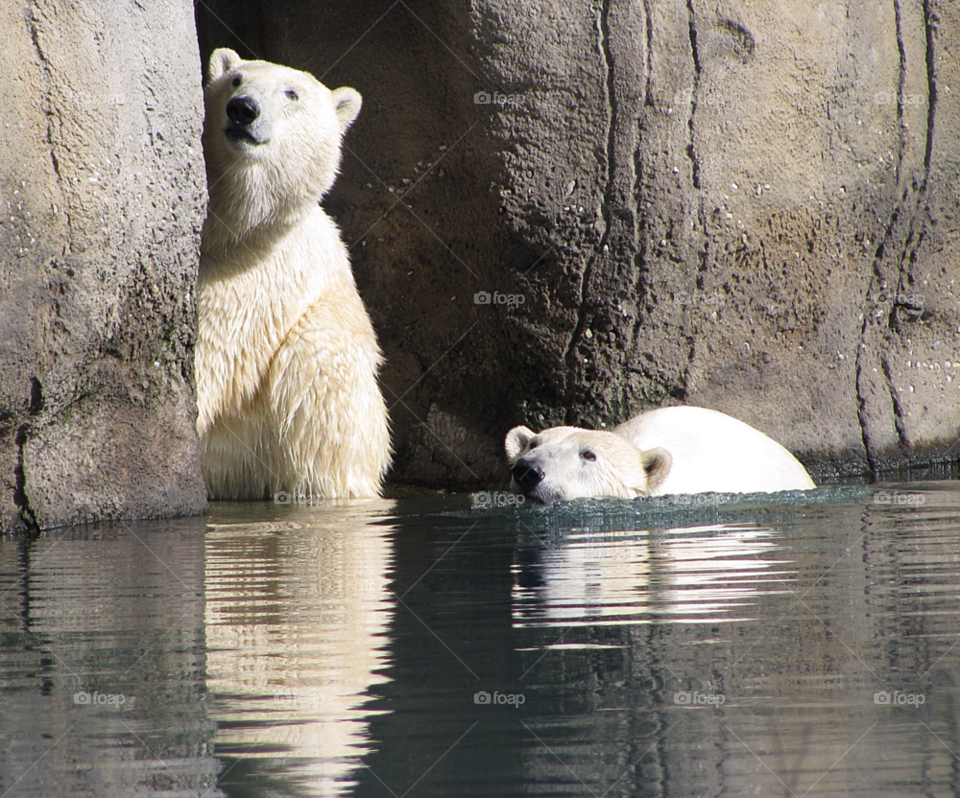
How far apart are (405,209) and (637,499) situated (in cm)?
315

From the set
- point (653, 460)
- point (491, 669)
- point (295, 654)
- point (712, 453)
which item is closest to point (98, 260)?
point (653, 460)

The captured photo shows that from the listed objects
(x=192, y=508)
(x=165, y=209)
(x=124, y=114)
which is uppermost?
(x=124, y=114)

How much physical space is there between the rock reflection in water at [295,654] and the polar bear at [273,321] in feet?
5.98

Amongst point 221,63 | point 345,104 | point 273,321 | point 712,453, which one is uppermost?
point 221,63

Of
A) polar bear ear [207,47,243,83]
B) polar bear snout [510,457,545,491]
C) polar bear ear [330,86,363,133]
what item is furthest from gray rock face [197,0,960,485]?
polar bear snout [510,457,545,491]

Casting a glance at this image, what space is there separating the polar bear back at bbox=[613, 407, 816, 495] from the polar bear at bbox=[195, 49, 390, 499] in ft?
4.83

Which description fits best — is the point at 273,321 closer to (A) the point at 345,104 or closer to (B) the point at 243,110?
(B) the point at 243,110

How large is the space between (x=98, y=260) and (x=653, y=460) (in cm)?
244

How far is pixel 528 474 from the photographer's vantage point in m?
4.91

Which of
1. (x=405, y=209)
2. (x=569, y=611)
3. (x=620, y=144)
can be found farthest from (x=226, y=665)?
(x=405, y=209)

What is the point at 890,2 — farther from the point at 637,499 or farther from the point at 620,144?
the point at 637,499

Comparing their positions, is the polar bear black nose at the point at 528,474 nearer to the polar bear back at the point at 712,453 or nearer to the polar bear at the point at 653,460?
the polar bear at the point at 653,460

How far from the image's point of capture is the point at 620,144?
6828 millimetres

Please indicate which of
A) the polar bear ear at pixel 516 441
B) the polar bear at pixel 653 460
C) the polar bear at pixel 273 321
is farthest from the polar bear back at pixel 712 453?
the polar bear at pixel 273 321
